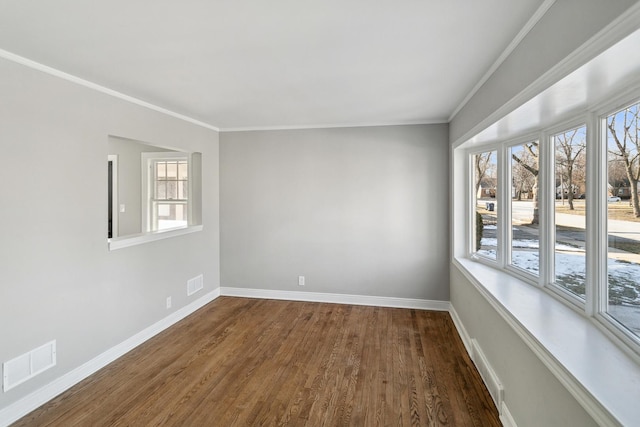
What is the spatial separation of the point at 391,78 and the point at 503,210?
154cm

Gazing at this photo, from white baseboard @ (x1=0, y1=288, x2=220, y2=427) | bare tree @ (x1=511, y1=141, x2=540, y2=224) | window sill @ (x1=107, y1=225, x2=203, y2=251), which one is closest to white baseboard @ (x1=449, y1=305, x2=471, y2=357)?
bare tree @ (x1=511, y1=141, x2=540, y2=224)

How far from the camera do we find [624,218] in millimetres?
1536

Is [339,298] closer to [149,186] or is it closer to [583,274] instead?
[583,274]

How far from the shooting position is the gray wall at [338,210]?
4.11 metres

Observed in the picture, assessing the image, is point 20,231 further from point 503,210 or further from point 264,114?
point 503,210

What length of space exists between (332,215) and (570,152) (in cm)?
273

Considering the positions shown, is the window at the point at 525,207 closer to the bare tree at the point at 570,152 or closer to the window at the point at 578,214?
the window at the point at 578,214

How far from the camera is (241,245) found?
462 centimetres

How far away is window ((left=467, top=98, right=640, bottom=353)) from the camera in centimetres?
150

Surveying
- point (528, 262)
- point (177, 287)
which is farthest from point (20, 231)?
point (528, 262)

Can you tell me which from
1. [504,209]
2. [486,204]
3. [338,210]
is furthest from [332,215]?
[504,209]

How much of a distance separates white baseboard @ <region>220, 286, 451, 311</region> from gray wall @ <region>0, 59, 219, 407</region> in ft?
4.73

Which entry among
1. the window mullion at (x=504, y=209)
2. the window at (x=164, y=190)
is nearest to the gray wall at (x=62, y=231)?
the window at (x=164, y=190)

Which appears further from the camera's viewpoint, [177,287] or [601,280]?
[177,287]
